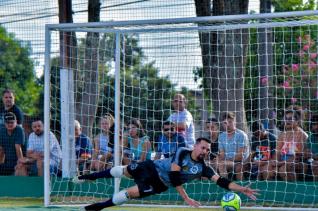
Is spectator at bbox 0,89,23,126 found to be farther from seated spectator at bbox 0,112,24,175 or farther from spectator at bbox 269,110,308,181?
spectator at bbox 269,110,308,181

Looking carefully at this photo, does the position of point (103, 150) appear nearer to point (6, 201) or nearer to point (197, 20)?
point (6, 201)

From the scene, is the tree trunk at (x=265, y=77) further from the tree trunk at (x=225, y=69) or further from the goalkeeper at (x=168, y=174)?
the goalkeeper at (x=168, y=174)

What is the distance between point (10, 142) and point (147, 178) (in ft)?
14.7

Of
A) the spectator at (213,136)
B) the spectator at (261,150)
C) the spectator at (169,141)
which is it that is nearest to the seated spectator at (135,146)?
the spectator at (169,141)

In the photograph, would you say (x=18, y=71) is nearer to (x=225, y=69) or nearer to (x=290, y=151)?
(x=225, y=69)

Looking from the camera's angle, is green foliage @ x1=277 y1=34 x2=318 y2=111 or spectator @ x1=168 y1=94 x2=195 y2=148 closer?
spectator @ x1=168 y1=94 x2=195 y2=148

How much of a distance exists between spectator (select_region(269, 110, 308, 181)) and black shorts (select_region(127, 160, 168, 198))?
2.47 m

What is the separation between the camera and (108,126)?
637 inches

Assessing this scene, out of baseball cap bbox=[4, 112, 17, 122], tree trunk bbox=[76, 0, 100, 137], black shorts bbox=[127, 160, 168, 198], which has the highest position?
tree trunk bbox=[76, 0, 100, 137]

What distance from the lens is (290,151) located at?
15219 millimetres

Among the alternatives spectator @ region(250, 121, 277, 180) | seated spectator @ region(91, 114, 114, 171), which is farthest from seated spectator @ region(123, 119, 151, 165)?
spectator @ region(250, 121, 277, 180)

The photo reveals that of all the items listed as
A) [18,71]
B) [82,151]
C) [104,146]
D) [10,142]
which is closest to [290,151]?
[104,146]

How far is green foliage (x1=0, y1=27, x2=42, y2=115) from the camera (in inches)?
913

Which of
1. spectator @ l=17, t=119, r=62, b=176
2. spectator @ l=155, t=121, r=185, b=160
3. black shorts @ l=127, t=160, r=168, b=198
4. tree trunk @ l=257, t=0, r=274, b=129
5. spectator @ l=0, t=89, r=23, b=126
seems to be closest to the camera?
black shorts @ l=127, t=160, r=168, b=198
